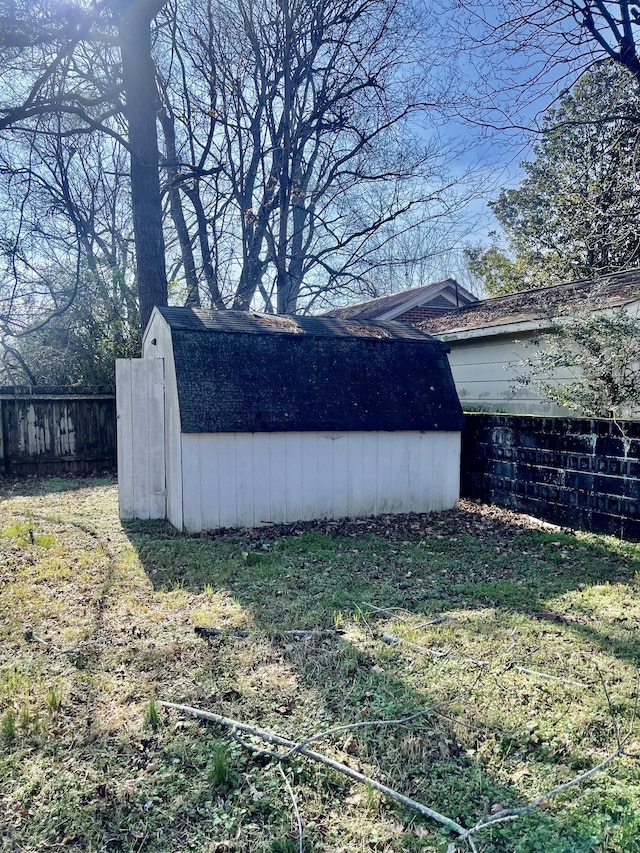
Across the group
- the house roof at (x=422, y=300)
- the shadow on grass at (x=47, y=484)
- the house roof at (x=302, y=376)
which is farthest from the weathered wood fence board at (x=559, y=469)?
the house roof at (x=422, y=300)

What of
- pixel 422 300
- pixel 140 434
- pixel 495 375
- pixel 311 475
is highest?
pixel 422 300

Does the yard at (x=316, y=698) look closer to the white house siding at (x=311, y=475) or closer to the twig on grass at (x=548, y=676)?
the twig on grass at (x=548, y=676)

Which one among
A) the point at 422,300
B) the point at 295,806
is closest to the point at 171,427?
the point at 295,806

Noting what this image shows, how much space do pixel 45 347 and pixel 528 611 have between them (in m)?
14.7

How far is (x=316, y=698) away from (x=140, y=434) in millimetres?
4579

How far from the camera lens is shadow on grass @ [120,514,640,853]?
7.20 ft

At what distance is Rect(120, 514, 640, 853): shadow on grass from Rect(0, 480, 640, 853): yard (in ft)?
0.05

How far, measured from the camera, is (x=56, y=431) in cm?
1039

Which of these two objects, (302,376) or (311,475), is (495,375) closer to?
(302,376)

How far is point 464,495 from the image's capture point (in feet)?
26.3

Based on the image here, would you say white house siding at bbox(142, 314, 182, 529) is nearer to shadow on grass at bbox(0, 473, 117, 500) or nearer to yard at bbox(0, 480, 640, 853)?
yard at bbox(0, 480, 640, 853)

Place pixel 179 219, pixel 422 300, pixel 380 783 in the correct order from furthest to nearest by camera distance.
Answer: pixel 422 300 < pixel 179 219 < pixel 380 783

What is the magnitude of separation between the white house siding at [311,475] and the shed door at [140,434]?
93 centimetres

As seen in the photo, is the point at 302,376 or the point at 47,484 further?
the point at 47,484
